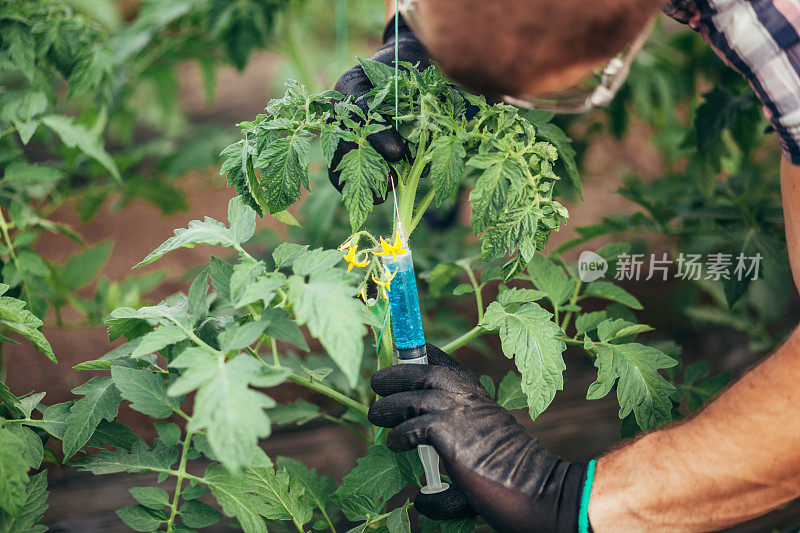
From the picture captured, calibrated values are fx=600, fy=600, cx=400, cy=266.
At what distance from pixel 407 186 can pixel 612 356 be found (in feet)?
1.39

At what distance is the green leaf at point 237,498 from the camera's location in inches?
32.7

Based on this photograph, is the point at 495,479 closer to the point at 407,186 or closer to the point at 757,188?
the point at 407,186

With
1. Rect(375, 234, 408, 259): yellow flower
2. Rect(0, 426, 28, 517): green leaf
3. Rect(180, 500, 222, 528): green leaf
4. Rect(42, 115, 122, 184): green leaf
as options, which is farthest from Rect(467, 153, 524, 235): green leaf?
Rect(42, 115, 122, 184): green leaf

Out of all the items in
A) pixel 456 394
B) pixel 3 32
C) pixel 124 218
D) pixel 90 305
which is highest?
pixel 3 32

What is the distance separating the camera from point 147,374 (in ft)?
2.78

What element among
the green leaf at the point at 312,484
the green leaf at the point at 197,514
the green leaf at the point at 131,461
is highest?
the green leaf at the point at 131,461

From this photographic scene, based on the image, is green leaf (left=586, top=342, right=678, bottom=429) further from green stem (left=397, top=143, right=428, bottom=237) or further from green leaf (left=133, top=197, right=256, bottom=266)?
green leaf (left=133, top=197, right=256, bottom=266)

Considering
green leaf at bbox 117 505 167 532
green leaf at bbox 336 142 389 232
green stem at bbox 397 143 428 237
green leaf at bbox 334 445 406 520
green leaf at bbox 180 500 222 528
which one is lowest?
green leaf at bbox 334 445 406 520

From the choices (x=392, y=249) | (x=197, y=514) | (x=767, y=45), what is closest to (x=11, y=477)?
(x=197, y=514)

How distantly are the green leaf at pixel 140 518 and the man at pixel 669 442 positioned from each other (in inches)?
13.6

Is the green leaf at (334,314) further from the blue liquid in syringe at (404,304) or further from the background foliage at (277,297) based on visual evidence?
the blue liquid in syringe at (404,304)

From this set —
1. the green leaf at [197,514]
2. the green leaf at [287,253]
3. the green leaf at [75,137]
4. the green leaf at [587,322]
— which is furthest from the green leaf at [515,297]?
the green leaf at [75,137]

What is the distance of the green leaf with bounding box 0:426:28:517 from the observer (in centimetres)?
76

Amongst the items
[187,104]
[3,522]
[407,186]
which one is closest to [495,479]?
[407,186]
